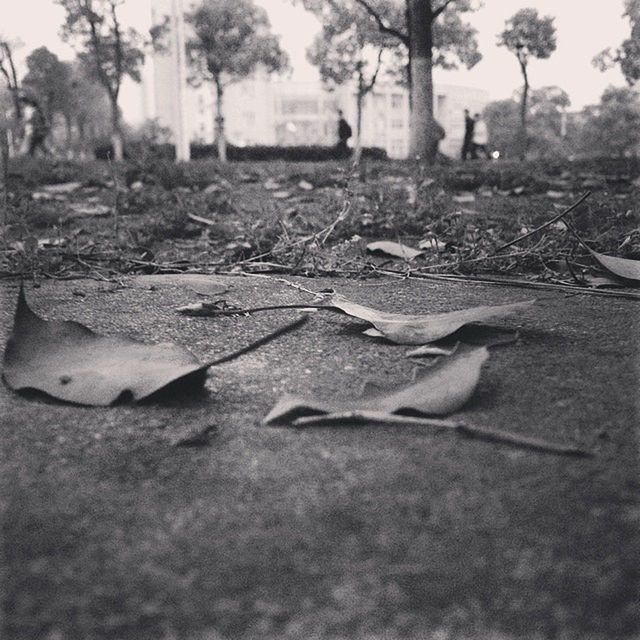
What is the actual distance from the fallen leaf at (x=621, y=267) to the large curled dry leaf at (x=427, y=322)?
62 centimetres

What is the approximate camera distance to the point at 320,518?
0.63 metres

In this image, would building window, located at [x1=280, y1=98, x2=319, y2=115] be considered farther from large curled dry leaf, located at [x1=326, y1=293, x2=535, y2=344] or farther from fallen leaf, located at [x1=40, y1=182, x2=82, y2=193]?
large curled dry leaf, located at [x1=326, y1=293, x2=535, y2=344]

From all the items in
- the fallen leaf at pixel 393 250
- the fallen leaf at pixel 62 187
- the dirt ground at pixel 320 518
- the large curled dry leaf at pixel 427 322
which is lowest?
the dirt ground at pixel 320 518

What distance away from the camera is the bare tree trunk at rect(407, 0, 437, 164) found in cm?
879

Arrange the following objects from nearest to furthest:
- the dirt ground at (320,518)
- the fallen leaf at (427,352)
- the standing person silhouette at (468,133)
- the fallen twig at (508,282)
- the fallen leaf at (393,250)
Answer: the dirt ground at (320,518), the fallen leaf at (427,352), the fallen twig at (508,282), the fallen leaf at (393,250), the standing person silhouette at (468,133)

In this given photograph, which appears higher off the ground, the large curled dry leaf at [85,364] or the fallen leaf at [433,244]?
the fallen leaf at [433,244]

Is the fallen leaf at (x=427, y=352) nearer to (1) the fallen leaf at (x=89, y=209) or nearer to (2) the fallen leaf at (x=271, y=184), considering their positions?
(1) the fallen leaf at (x=89, y=209)

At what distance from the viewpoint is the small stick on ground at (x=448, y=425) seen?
0.74 metres

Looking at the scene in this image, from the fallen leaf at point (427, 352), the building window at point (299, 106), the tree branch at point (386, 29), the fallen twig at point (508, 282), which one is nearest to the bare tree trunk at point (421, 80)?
the tree branch at point (386, 29)

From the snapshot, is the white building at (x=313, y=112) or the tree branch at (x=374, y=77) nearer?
the tree branch at (x=374, y=77)

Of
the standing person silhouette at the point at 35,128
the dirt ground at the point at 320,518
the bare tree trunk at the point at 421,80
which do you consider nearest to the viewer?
the dirt ground at the point at 320,518

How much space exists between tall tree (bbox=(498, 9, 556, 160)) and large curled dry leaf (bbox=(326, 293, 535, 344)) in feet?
75.8

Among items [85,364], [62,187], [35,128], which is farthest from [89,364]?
[35,128]

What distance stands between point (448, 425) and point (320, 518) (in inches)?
9.1
